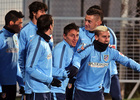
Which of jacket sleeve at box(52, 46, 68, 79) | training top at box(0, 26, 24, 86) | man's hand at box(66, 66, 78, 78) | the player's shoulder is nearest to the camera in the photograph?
man's hand at box(66, 66, 78, 78)

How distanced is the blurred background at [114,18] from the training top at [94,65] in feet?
10.7

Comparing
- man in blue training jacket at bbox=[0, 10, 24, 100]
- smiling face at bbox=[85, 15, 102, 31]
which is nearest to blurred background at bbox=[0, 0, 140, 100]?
man in blue training jacket at bbox=[0, 10, 24, 100]

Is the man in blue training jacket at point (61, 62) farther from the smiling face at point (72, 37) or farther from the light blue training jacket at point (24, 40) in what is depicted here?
the light blue training jacket at point (24, 40)

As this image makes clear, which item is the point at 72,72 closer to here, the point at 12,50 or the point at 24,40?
the point at 24,40

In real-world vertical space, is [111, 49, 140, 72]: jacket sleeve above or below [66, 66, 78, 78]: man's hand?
above

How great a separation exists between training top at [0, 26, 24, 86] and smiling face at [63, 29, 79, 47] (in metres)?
0.86

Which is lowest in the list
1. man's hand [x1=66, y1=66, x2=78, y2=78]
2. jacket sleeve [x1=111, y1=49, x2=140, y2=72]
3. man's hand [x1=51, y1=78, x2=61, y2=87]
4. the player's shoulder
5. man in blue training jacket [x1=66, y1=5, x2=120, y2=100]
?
man's hand [x1=51, y1=78, x2=61, y2=87]

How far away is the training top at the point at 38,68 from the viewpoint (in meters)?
5.73

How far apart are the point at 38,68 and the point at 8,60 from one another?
4.81 feet

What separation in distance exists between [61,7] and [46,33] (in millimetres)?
5022

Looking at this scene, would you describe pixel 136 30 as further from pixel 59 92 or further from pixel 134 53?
pixel 59 92

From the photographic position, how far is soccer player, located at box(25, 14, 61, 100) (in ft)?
18.8


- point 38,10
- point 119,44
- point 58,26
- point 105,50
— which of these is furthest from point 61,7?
point 105,50

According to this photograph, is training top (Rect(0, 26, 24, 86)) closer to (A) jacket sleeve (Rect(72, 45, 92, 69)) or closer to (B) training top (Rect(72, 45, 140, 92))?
(B) training top (Rect(72, 45, 140, 92))
